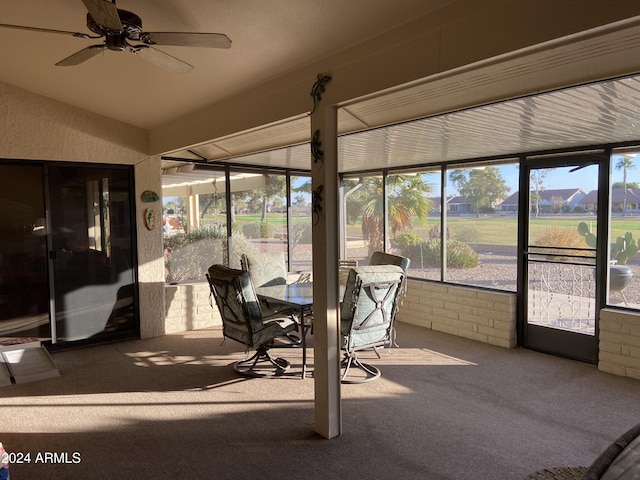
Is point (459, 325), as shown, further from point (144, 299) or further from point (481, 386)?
point (144, 299)

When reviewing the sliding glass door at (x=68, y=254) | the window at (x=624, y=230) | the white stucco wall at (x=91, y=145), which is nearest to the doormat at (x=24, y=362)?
the sliding glass door at (x=68, y=254)

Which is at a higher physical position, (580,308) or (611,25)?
(611,25)

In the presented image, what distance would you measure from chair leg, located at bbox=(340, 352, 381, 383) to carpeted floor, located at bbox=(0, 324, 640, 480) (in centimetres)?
11

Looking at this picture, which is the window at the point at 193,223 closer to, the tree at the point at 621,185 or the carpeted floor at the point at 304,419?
the carpeted floor at the point at 304,419

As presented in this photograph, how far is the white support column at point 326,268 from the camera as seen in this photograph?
116 inches

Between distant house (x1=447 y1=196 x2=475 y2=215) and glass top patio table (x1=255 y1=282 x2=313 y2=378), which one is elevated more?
distant house (x1=447 y1=196 x2=475 y2=215)

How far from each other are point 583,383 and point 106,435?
3767 millimetres

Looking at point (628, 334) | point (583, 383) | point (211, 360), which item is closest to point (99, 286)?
point (211, 360)

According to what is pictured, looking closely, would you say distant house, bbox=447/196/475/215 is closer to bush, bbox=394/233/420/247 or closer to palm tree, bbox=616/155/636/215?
bush, bbox=394/233/420/247

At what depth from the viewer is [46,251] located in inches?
190

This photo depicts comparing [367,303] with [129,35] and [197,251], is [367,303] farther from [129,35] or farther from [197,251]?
[197,251]

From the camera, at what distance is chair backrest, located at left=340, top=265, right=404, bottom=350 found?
3842 mm

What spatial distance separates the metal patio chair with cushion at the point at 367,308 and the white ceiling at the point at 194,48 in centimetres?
175

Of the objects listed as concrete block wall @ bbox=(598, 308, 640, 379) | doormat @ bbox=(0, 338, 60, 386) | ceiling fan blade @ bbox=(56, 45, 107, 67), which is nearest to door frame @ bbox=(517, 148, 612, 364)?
concrete block wall @ bbox=(598, 308, 640, 379)
